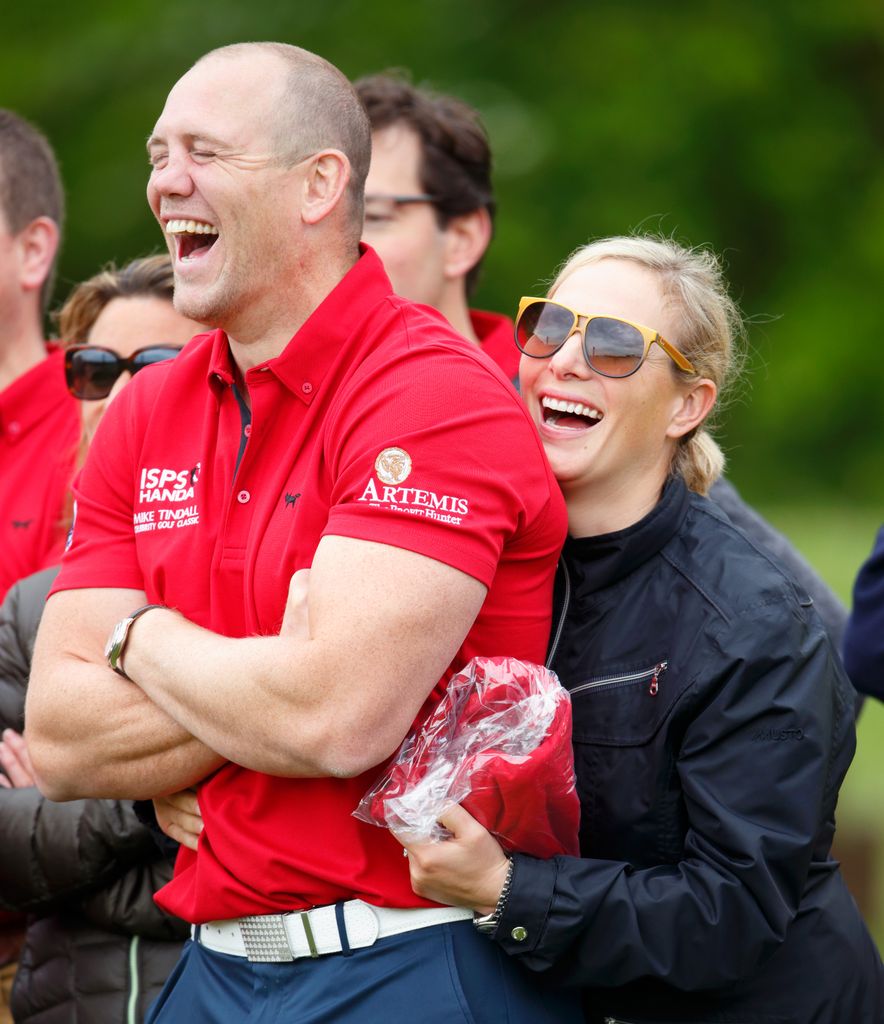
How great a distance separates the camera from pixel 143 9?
46.7 feet

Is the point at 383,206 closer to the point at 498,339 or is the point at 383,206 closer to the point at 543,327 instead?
the point at 498,339

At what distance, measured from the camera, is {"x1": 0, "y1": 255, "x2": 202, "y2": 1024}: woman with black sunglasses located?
10.6 feet

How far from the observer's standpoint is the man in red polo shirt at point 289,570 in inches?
96.2

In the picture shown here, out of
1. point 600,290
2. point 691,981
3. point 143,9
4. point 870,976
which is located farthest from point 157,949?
point 143,9

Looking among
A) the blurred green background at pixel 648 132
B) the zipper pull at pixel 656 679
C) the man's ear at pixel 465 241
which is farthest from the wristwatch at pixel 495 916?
the blurred green background at pixel 648 132

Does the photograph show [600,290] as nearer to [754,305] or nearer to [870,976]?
[870,976]

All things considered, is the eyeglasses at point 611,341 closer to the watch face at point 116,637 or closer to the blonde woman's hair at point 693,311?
the blonde woman's hair at point 693,311

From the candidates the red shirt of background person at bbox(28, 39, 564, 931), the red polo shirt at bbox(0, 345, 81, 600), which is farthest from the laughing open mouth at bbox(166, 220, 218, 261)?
the red polo shirt at bbox(0, 345, 81, 600)

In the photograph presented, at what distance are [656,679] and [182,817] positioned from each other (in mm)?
913

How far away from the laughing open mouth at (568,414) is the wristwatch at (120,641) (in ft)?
2.90

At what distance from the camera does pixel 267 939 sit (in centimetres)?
262

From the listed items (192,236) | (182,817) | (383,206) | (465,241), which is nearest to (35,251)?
(383,206)

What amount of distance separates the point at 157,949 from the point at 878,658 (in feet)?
6.39

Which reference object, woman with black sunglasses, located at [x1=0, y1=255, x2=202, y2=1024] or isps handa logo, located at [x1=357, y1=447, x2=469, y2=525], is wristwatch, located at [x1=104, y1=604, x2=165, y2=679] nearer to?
isps handa logo, located at [x1=357, y1=447, x2=469, y2=525]
